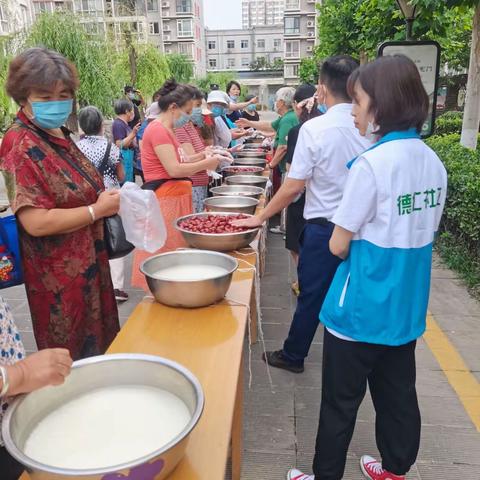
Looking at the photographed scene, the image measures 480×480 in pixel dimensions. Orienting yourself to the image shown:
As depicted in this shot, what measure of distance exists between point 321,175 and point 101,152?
235 cm

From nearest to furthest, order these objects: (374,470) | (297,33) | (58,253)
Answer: (58,253), (374,470), (297,33)

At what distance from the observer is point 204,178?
4.36 meters

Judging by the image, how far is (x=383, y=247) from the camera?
1581 millimetres

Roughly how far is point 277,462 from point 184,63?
40.2 m

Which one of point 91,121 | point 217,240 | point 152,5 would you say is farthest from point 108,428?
point 152,5

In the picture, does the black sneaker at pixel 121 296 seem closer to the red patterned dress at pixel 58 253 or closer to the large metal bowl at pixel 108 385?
the red patterned dress at pixel 58 253

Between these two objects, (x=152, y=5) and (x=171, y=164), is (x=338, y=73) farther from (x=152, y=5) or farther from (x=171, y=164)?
(x=152, y=5)

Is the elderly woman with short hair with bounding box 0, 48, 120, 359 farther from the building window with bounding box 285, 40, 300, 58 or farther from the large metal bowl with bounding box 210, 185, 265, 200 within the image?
the building window with bounding box 285, 40, 300, 58

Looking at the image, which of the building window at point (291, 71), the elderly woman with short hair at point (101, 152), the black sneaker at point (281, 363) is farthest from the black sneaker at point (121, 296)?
the building window at point (291, 71)

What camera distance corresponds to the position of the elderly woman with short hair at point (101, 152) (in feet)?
13.4

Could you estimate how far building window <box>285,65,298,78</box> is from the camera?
58.8 meters

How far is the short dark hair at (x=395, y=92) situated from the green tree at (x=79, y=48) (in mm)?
12183

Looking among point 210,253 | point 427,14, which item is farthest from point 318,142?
point 427,14

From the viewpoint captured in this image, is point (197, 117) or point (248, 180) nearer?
point (248, 180)
